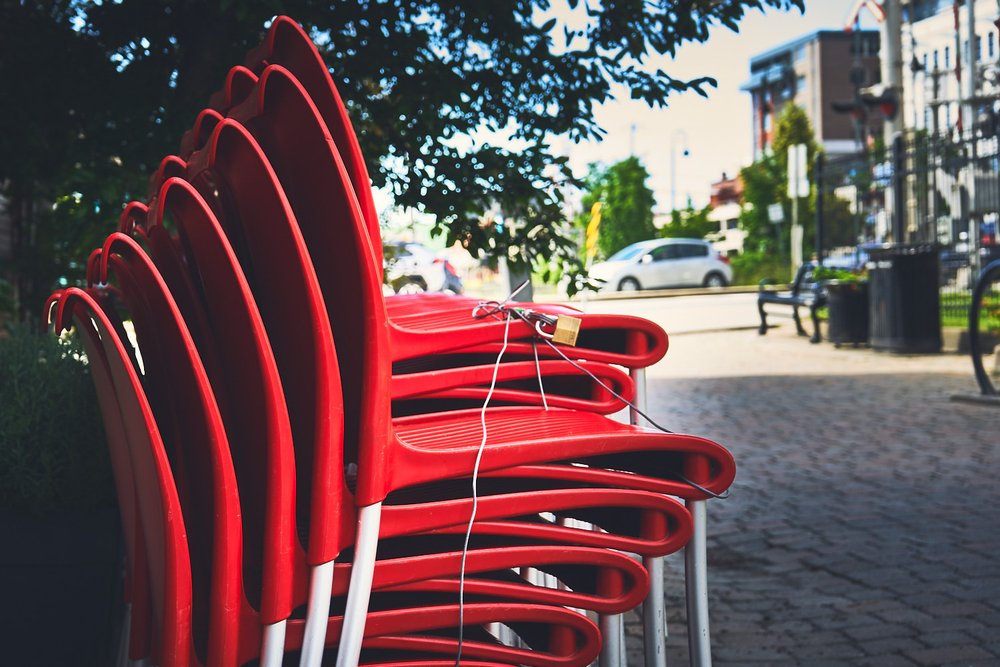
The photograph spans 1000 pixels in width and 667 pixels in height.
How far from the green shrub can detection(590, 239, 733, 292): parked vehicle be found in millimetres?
29509

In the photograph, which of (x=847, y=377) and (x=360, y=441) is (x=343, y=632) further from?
(x=847, y=377)

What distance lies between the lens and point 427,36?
414cm

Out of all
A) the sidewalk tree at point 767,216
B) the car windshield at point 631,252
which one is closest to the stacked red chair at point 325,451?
the car windshield at point 631,252

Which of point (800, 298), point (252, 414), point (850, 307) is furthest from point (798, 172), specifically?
point (252, 414)

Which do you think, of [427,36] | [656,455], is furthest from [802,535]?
[656,455]

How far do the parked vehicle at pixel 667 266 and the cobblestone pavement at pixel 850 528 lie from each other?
75.6 ft

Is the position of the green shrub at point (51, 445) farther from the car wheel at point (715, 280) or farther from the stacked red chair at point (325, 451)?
the car wheel at point (715, 280)

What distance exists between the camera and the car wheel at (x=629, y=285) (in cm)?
3331

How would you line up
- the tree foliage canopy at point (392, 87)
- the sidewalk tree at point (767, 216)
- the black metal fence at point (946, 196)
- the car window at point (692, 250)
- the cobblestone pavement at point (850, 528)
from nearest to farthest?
the cobblestone pavement at point (850, 528) → the tree foliage canopy at point (392, 87) → the black metal fence at point (946, 196) → the car window at point (692, 250) → the sidewalk tree at point (767, 216)

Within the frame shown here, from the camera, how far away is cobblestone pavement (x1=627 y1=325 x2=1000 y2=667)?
137 inches

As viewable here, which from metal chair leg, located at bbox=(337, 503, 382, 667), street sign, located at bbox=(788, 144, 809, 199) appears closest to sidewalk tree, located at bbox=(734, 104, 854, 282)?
street sign, located at bbox=(788, 144, 809, 199)

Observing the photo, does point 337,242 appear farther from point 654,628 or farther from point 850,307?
point 850,307

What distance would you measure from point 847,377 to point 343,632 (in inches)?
391

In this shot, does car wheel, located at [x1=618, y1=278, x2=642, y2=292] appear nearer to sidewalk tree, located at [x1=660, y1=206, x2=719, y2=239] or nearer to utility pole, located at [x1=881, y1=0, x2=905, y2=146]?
sidewalk tree, located at [x1=660, y1=206, x2=719, y2=239]
